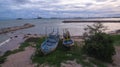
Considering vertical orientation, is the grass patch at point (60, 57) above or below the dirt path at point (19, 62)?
above

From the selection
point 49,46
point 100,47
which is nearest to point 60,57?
point 49,46

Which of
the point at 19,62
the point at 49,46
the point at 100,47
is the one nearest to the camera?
the point at 100,47

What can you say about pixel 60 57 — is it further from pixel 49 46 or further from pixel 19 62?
pixel 19 62

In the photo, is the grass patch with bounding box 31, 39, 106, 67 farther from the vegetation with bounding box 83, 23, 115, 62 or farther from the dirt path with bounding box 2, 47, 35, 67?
the vegetation with bounding box 83, 23, 115, 62

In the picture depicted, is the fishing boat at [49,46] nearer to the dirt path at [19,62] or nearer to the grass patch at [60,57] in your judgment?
the grass patch at [60,57]

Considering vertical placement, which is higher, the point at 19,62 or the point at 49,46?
the point at 49,46

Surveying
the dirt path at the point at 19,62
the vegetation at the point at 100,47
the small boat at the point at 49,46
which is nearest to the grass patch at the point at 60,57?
the small boat at the point at 49,46

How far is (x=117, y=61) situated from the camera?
17.3m

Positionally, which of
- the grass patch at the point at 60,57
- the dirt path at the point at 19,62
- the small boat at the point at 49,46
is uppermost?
the small boat at the point at 49,46

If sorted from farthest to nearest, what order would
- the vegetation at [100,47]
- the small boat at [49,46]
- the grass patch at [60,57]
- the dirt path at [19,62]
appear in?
the small boat at [49,46] < the vegetation at [100,47] < the dirt path at [19,62] < the grass patch at [60,57]

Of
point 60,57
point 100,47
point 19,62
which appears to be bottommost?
point 19,62

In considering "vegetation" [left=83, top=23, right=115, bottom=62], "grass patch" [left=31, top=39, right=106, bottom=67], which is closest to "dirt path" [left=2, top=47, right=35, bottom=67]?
"grass patch" [left=31, top=39, right=106, bottom=67]

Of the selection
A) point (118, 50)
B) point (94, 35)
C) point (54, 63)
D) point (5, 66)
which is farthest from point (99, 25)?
point (5, 66)

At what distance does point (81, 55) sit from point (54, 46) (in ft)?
10.1
